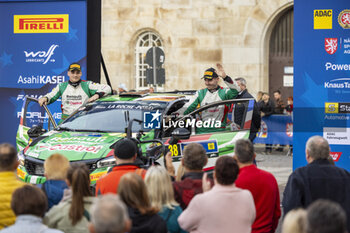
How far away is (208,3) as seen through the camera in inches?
960

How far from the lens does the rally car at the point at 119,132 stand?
9602 millimetres

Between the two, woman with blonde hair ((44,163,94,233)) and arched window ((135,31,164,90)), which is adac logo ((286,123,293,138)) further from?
woman with blonde hair ((44,163,94,233))

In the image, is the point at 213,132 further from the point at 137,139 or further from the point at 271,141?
the point at 271,141

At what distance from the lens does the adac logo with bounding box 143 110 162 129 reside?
415 inches

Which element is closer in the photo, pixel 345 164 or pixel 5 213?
pixel 5 213

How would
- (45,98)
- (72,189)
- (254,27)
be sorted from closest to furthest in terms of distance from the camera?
(72,189) < (45,98) < (254,27)

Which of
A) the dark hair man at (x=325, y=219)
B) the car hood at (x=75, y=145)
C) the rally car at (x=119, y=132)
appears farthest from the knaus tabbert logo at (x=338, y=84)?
the dark hair man at (x=325, y=219)

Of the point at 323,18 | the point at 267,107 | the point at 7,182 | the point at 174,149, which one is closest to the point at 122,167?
the point at 7,182

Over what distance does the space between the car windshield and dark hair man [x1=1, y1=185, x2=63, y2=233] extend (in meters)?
5.66

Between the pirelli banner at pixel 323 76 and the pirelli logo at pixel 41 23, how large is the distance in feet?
17.0

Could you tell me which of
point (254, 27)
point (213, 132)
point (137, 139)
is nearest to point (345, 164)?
point (213, 132)

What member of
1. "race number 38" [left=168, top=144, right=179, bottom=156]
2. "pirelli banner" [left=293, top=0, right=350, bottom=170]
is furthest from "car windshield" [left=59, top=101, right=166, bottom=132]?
"pirelli banner" [left=293, top=0, right=350, bottom=170]

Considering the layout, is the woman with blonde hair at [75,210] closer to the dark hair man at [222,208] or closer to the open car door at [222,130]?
the dark hair man at [222,208]

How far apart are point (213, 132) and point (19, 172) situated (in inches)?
115
